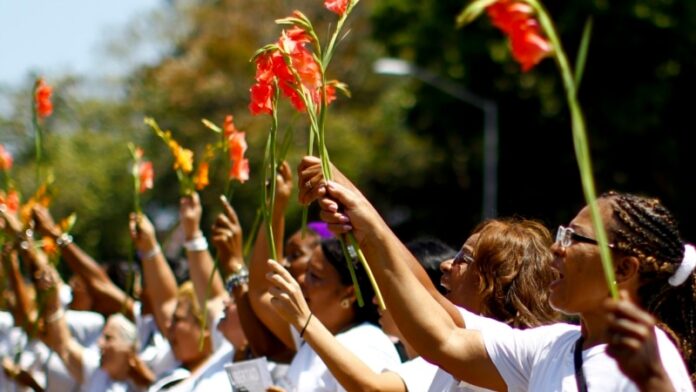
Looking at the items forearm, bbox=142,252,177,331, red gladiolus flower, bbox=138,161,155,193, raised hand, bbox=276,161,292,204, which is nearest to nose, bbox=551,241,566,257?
raised hand, bbox=276,161,292,204

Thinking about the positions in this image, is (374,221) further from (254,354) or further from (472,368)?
(254,354)

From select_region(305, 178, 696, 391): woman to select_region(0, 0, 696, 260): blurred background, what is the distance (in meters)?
11.4

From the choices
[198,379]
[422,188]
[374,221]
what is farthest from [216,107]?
[374,221]

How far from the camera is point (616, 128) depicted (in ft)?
79.0

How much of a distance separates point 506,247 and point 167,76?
111 ft

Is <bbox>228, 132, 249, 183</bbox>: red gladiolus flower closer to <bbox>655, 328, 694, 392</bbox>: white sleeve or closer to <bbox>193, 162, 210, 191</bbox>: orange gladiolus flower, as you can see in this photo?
<bbox>193, 162, 210, 191</bbox>: orange gladiolus flower

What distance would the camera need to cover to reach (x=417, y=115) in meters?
29.4

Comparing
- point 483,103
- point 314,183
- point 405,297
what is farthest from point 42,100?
point 483,103

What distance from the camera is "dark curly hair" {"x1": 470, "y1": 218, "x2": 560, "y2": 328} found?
4352mm

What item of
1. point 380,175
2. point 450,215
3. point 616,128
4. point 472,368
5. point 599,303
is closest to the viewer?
point 599,303

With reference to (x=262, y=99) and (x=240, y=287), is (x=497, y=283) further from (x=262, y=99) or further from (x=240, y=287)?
(x=240, y=287)

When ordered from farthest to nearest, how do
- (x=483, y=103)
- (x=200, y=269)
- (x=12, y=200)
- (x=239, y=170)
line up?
1. (x=483, y=103)
2. (x=12, y=200)
3. (x=200, y=269)
4. (x=239, y=170)

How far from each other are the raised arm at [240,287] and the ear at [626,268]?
8.31 feet

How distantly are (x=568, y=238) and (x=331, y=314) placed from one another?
2.08m
